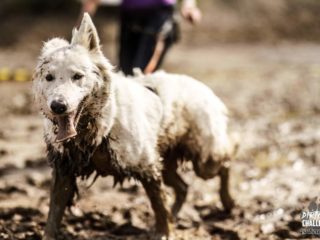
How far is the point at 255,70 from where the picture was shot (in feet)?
49.0

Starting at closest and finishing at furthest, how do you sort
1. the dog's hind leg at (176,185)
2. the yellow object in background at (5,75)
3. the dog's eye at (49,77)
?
the dog's eye at (49,77) < the dog's hind leg at (176,185) < the yellow object in background at (5,75)

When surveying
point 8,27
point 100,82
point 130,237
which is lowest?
point 130,237

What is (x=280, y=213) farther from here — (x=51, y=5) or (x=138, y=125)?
(x=51, y=5)

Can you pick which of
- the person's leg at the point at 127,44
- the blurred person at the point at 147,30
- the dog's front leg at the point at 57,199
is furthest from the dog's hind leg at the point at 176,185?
the person's leg at the point at 127,44

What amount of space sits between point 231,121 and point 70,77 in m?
4.23

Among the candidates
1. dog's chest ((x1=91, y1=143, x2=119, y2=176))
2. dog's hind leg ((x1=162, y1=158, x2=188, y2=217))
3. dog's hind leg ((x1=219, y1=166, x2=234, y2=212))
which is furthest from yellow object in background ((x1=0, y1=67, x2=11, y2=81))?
dog's chest ((x1=91, y1=143, x2=119, y2=176))

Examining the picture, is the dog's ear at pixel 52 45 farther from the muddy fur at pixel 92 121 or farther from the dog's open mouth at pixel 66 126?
the dog's open mouth at pixel 66 126

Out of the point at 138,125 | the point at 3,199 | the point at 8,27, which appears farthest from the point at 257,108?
the point at 8,27

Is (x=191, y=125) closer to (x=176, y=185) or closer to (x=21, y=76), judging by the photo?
(x=176, y=185)

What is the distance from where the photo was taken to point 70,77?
4293mm

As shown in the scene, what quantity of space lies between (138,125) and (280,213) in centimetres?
176

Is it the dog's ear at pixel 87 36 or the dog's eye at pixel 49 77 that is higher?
the dog's ear at pixel 87 36

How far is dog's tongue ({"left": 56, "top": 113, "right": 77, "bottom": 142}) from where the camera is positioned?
4297 mm

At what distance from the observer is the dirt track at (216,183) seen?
5.52 metres
